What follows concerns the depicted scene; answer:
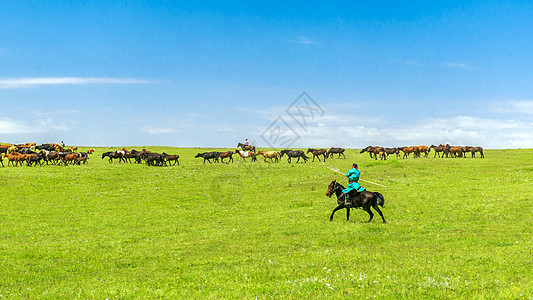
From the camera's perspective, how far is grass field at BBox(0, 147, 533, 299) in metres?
11.0

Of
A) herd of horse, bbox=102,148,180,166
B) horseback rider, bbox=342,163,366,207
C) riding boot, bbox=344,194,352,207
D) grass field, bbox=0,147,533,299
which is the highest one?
herd of horse, bbox=102,148,180,166

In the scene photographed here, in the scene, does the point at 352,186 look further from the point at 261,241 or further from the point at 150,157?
the point at 150,157

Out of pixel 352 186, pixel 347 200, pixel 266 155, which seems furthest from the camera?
pixel 266 155

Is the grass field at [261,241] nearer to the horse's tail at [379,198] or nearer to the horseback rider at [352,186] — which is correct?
the horse's tail at [379,198]

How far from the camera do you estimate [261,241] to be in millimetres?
17750

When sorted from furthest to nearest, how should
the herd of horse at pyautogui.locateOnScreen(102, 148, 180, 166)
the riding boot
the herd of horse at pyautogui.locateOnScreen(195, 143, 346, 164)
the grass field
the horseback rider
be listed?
the herd of horse at pyautogui.locateOnScreen(195, 143, 346, 164) → the herd of horse at pyautogui.locateOnScreen(102, 148, 180, 166) → the riding boot → the horseback rider → the grass field

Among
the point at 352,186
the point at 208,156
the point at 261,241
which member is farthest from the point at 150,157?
the point at 352,186

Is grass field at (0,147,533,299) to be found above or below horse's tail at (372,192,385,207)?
below

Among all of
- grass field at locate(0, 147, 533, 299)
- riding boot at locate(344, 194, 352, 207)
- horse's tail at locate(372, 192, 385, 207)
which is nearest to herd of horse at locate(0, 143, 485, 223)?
horse's tail at locate(372, 192, 385, 207)

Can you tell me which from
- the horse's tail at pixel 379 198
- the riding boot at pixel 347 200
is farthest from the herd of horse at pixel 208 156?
the riding boot at pixel 347 200

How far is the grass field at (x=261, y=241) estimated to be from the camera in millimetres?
10977

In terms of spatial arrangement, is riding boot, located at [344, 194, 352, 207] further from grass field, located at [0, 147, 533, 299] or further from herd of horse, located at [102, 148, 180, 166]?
herd of horse, located at [102, 148, 180, 166]

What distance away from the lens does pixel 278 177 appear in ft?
139

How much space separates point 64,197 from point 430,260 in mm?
28252
